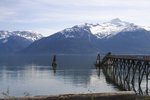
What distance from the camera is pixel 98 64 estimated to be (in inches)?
4931

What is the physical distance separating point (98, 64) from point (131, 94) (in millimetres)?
115245

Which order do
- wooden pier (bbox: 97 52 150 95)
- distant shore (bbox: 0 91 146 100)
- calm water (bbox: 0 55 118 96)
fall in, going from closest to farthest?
distant shore (bbox: 0 91 146 100) < wooden pier (bbox: 97 52 150 95) < calm water (bbox: 0 55 118 96)

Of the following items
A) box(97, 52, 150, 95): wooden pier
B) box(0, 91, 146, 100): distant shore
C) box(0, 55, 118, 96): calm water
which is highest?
box(0, 91, 146, 100): distant shore

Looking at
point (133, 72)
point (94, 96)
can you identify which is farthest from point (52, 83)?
point (94, 96)

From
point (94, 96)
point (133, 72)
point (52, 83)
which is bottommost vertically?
point (52, 83)

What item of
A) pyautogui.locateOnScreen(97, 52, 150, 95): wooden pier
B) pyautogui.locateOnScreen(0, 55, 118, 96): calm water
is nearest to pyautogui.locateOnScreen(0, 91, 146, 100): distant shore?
pyautogui.locateOnScreen(0, 55, 118, 96): calm water

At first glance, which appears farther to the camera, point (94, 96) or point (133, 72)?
point (133, 72)

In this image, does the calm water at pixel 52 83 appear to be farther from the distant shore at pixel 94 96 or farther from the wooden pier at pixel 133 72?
the distant shore at pixel 94 96

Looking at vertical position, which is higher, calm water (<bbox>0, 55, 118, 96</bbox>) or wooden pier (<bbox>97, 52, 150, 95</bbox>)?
wooden pier (<bbox>97, 52, 150, 95</bbox>)

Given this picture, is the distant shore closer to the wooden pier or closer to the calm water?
the calm water

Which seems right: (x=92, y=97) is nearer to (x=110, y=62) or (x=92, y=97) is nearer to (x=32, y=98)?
(x=32, y=98)

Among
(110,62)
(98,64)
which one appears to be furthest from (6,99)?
(98,64)

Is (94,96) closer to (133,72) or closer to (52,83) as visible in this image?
(133,72)

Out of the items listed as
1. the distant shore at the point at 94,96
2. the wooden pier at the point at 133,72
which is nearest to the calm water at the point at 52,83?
the wooden pier at the point at 133,72
